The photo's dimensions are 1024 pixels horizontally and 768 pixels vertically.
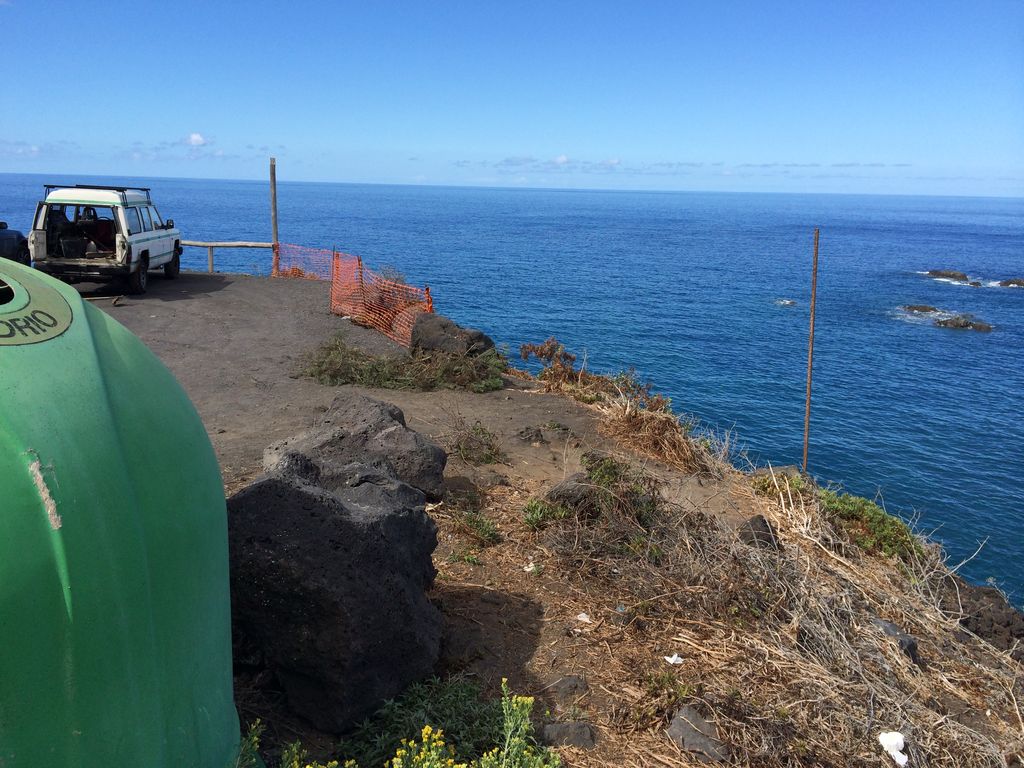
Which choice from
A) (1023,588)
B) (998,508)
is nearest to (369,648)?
(1023,588)

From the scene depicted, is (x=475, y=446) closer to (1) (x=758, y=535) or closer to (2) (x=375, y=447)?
(2) (x=375, y=447)

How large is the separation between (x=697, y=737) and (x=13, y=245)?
58.3 ft

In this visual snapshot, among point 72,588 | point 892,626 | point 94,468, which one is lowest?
point 892,626

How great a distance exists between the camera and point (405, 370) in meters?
12.8

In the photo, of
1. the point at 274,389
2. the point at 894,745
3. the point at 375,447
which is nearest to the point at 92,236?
the point at 274,389

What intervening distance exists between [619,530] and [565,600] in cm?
96

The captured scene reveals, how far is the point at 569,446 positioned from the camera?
408 inches

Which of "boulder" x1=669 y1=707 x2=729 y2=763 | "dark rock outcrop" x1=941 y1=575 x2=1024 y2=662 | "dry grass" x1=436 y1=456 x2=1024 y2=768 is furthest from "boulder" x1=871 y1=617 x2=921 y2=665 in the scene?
"boulder" x1=669 y1=707 x2=729 y2=763

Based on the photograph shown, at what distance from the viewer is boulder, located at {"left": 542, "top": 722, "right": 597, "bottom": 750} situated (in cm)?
468

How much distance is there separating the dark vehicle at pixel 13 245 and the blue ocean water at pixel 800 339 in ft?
47.3

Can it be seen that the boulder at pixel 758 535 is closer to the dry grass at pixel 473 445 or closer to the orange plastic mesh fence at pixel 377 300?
the dry grass at pixel 473 445

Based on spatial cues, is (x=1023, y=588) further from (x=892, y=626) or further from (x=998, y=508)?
(x=892, y=626)

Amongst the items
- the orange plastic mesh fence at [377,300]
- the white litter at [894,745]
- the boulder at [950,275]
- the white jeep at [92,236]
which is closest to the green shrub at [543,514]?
the white litter at [894,745]

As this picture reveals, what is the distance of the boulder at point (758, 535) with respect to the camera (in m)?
7.44
